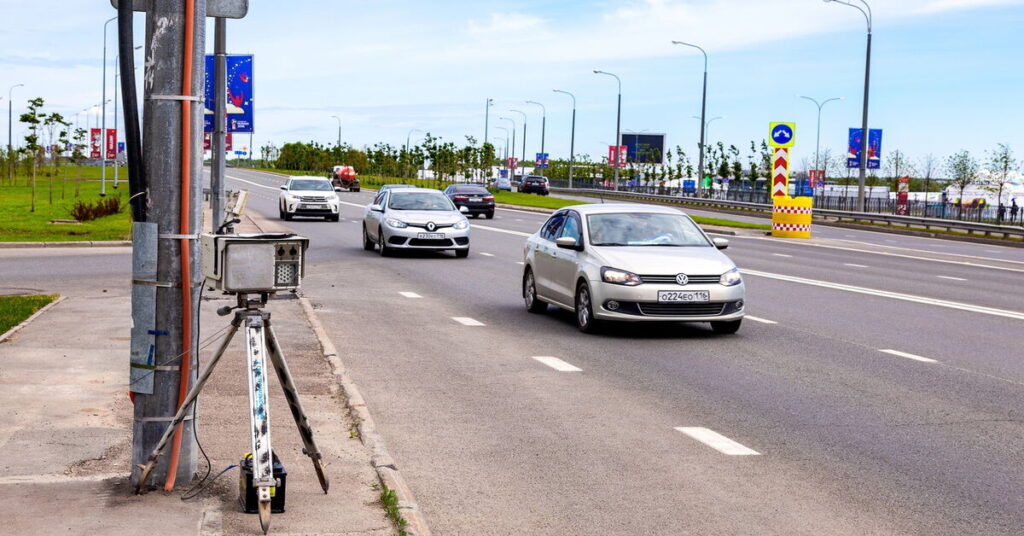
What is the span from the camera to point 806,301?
1811 centimetres

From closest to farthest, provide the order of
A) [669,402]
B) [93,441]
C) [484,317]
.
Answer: [93,441], [669,402], [484,317]

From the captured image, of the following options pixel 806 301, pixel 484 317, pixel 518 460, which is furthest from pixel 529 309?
pixel 518 460

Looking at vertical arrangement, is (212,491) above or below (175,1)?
below

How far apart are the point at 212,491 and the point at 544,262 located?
9.61 meters

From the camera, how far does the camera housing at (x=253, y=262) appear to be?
5.82 meters

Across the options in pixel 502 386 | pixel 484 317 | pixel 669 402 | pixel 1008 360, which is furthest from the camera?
pixel 484 317

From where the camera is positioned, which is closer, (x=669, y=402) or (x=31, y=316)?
(x=669, y=402)

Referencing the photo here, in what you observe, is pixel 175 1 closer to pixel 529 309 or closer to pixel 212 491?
pixel 212 491

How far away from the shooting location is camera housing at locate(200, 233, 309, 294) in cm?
582

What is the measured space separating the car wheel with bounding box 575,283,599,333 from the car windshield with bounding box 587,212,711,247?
667 mm

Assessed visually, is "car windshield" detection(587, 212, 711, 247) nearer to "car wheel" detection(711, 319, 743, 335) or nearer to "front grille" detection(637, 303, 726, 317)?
"car wheel" detection(711, 319, 743, 335)

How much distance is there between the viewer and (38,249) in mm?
26094

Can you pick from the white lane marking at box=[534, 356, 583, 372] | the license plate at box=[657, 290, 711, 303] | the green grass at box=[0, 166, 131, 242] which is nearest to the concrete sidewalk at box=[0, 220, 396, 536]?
Result: the white lane marking at box=[534, 356, 583, 372]

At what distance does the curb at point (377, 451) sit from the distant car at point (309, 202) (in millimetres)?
32607
